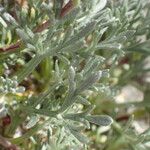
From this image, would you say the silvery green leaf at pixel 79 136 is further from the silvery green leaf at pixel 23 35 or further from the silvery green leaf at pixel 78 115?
the silvery green leaf at pixel 23 35

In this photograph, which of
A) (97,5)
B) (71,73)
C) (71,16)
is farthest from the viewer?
(97,5)

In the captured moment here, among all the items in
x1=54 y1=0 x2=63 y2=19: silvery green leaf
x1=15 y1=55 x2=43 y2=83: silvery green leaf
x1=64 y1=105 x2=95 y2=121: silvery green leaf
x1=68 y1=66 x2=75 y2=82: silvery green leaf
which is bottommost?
x1=64 y1=105 x2=95 y2=121: silvery green leaf

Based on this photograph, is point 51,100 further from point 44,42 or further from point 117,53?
point 117,53

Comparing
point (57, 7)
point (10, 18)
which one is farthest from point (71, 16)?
point (10, 18)

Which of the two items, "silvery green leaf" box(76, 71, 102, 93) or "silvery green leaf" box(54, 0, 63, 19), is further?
"silvery green leaf" box(54, 0, 63, 19)

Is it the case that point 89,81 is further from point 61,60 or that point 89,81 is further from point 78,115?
point 61,60

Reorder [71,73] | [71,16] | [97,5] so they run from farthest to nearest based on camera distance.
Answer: [97,5], [71,16], [71,73]

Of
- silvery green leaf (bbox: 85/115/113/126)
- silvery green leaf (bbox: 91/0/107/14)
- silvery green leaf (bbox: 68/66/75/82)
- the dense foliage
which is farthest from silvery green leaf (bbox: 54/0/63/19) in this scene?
silvery green leaf (bbox: 85/115/113/126)

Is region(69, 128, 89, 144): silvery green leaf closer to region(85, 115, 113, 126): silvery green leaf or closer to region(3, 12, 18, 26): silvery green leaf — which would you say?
region(85, 115, 113, 126): silvery green leaf

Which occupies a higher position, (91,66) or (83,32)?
(83,32)
